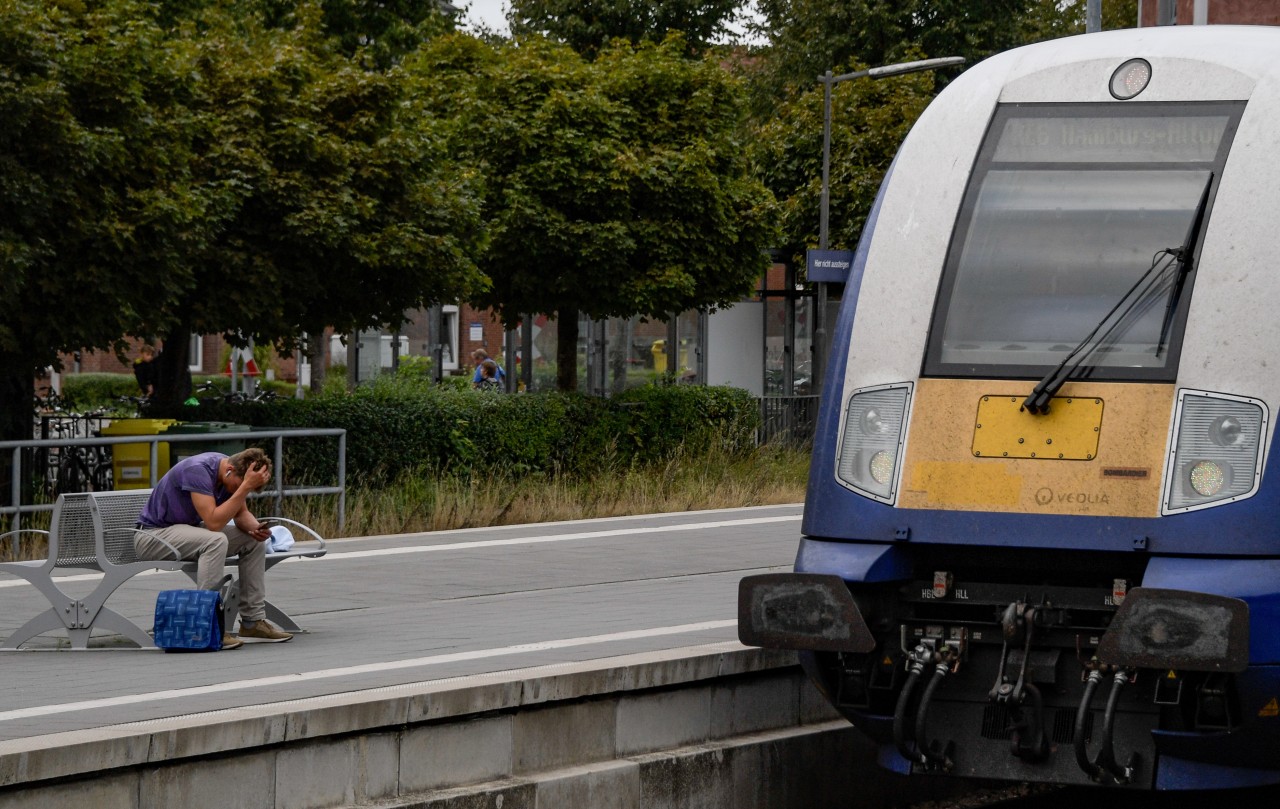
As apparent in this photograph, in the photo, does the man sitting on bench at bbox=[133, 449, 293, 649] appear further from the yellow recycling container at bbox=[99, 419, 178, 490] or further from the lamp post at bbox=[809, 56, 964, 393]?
the lamp post at bbox=[809, 56, 964, 393]

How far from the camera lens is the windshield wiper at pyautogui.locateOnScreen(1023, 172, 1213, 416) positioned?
7.35 m

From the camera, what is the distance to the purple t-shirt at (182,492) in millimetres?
10000

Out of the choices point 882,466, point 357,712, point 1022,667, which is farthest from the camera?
point 882,466

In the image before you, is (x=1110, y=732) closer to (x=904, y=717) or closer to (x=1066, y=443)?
(x=904, y=717)

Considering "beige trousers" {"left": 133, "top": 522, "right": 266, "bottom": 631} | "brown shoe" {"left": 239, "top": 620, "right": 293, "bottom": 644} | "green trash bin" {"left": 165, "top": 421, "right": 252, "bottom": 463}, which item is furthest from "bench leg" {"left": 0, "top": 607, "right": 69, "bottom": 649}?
"green trash bin" {"left": 165, "top": 421, "right": 252, "bottom": 463}

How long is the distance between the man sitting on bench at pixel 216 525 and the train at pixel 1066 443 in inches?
130

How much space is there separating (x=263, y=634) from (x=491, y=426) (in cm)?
931

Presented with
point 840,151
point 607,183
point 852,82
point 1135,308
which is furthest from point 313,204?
point 852,82

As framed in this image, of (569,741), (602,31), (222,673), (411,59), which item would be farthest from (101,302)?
(602,31)

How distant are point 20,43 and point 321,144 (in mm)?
4124

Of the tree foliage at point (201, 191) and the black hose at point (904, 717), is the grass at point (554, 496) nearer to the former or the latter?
the tree foliage at point (201, 191)

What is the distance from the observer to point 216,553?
32.4 ft

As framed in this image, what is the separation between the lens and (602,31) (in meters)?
36.8

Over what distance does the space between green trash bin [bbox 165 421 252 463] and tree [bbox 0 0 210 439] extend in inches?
36.7
